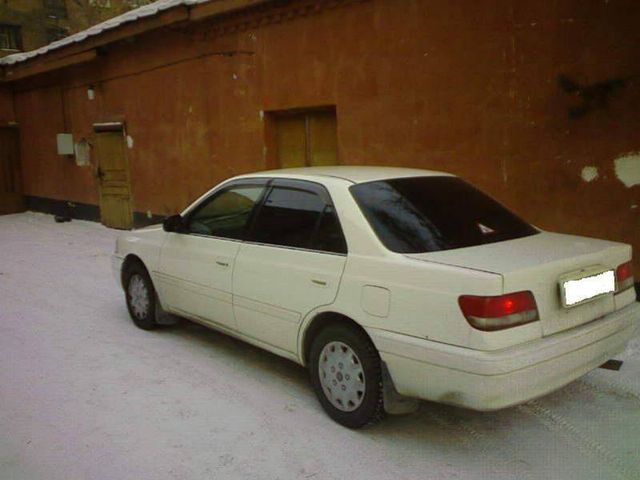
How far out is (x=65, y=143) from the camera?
44.2 feet

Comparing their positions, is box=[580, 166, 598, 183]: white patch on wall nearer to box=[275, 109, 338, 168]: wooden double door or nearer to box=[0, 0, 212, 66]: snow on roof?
box=[275, 109, 338, 168]: wooden double door

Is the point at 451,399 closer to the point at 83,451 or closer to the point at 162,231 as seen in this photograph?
the point at 83,451

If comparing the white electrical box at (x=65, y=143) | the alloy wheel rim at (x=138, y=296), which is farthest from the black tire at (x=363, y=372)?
the white electrical box at (x=65, y=143)

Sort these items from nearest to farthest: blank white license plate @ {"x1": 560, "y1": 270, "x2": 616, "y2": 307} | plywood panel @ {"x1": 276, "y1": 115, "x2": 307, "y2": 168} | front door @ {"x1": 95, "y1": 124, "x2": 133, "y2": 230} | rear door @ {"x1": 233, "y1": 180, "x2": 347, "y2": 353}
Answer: blank white license plate @ {"x1": 560, "y1": 270, "x2": 616, "y2": 307} < rear door @ {"x1": 233, "y1": 180, "x2": 347, "y2": 353} < plywood panel @ {"x1": 276, "y1": 115, "x2": 307, "y2": 168} < front door @ {"x1": 95, "y1": 124, "x2": 133, "y2": 230}

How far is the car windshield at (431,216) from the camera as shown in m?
3.41

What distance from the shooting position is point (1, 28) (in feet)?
84.8

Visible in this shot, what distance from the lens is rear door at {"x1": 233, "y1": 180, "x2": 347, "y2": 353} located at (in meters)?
3.63

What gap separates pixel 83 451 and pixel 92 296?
3.69 m

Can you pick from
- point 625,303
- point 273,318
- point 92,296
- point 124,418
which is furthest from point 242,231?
point 92,296

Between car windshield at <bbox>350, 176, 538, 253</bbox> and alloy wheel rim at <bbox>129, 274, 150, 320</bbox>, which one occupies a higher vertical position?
car windshield at <bbox>350, 176, 538, 253</bbox>

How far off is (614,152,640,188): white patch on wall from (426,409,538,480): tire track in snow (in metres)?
3.03

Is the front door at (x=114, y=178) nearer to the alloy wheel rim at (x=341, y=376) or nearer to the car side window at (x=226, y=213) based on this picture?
the car side window at (x=226, y=213)

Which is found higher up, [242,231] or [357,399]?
[242,231]

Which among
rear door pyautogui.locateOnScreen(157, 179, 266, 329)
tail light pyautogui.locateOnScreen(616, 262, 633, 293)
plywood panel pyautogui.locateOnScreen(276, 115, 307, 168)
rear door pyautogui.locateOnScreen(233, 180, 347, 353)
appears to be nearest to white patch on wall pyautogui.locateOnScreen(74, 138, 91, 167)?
plywood panel pyautogui.locateOnScreen(276, 115, 307, 168)
